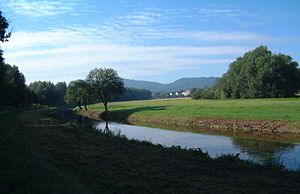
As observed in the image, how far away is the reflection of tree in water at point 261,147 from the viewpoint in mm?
29000

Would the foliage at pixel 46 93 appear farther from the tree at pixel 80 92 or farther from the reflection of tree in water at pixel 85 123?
the reflection of tree in water at pixel 85 123

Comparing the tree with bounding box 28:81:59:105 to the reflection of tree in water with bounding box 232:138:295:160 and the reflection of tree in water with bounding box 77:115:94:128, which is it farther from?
the reflection of tree in water with bounding box 232:138:295:160

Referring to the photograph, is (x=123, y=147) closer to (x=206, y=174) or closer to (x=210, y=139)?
(x=206, y=174)

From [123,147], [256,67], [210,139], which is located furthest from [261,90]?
[123,147]

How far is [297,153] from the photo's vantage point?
29047mm

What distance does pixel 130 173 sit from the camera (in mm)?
16438

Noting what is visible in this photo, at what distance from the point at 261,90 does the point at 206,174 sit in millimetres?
89837

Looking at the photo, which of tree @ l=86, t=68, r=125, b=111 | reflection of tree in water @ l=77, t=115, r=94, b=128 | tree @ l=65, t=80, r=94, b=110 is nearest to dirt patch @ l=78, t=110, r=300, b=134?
reflection of tree in water @ l=77, t=115, r=94, b=128

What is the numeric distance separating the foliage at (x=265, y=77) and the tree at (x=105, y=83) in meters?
31.5

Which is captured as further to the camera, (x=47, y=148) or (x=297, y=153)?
(x=297, y=153)

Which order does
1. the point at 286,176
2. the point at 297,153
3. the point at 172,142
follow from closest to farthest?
the point at 286,176 < the point at 297,153 < the point at 172,142

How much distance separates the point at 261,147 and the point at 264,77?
71250mm

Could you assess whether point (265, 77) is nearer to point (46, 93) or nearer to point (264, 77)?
point (264, 77)

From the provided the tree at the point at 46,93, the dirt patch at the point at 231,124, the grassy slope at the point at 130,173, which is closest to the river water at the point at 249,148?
the grassy slope at the point at 130,173
